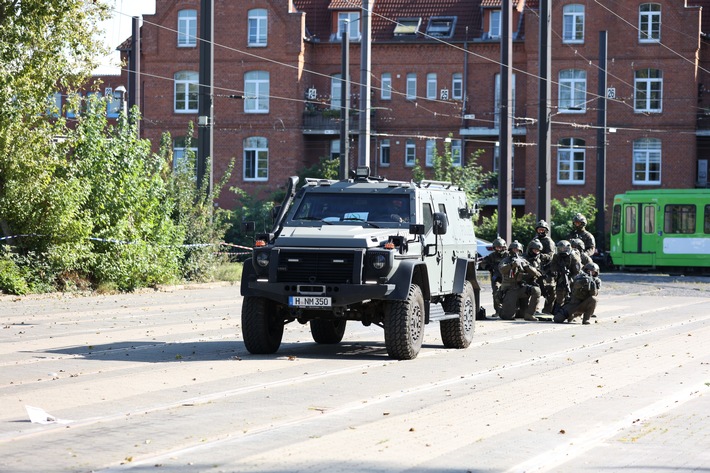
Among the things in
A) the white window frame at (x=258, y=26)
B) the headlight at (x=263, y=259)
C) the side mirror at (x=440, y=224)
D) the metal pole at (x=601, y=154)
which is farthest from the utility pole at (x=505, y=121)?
the white window frame at (x=258, y=26)

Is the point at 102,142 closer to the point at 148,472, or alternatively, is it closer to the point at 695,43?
the point at 148,472

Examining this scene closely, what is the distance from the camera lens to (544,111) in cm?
3878

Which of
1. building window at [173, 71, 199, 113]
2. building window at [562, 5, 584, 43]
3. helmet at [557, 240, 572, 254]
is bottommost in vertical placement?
helmet at [557, 240, 572, 254]

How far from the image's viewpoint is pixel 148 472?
26.8ft

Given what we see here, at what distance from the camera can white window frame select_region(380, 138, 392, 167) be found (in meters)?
66.5

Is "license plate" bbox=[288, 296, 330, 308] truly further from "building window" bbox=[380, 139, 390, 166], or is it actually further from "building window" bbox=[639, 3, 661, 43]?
"building window" bbox=[380, 139, 390, 166]

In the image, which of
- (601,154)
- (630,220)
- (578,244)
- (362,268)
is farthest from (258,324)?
(601,154)

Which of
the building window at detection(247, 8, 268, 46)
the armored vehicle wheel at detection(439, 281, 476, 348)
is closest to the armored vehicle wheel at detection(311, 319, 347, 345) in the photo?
the armored vehicle wheel at detection(439, 281, 476, 348)

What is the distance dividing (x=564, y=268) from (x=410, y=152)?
42.7m

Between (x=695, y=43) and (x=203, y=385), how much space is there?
5321 cm

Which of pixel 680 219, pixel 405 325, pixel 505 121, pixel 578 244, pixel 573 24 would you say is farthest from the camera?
pixel 573 24

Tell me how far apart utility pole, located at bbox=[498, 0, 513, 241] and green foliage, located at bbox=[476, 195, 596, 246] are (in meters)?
14.7

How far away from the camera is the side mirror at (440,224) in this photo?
53.8 ft

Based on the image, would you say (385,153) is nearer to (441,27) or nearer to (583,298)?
(441,27)
